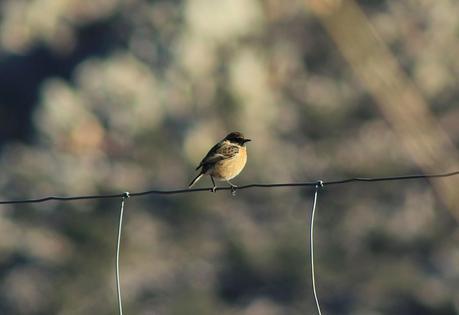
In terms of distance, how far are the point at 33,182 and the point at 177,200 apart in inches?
133

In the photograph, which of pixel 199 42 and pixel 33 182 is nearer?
pixel 33 182

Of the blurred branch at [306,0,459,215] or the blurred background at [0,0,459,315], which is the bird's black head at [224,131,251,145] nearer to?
the blurred background at [0,0,459,315]

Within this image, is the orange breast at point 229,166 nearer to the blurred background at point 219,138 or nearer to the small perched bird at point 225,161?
the small perched bird at point 225,161

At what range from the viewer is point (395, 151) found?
3553cm

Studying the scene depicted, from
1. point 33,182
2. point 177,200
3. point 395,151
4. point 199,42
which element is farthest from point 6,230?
point 395,151

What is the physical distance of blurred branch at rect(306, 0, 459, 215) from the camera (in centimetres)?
3547

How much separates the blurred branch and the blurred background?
0.06 meters

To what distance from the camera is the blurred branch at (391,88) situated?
35469 millimetres

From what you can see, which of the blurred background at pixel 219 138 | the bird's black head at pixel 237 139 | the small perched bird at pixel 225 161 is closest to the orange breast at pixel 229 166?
the small perched bird at pixel 225 161

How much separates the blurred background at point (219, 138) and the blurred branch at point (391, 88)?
0.06 meters

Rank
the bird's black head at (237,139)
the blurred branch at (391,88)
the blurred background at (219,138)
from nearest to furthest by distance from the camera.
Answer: the bird's black head at (237,139), the blurred background at (219,138), the blurred branch at (391,88)

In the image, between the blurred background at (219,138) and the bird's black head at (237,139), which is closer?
the bird's black head at (237,139)

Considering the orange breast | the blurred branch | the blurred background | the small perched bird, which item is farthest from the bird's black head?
the blurred branch

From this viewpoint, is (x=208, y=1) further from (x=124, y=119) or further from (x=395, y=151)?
(x=395, y=151)
